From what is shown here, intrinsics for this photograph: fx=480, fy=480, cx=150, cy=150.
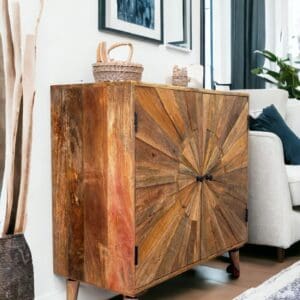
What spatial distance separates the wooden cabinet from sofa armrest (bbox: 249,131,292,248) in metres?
0.60

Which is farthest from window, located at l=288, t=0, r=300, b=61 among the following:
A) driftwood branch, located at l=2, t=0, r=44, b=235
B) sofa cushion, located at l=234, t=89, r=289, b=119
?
driftwood branch, located at l=2, t=0, r=44, b=235

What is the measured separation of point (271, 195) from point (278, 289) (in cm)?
62

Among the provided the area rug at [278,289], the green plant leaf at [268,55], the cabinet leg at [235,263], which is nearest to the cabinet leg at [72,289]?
the area rug at [278,289]

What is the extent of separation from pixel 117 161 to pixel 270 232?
1280 millimetres

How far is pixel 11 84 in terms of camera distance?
1.40m

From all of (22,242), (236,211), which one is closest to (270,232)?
(236,211)

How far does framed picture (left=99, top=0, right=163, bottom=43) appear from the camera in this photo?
2123 millimetres

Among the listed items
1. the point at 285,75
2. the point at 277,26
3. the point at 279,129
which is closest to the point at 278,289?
the point at 279,129

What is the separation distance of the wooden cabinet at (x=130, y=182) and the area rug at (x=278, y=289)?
0.86ft

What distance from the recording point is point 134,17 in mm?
2299

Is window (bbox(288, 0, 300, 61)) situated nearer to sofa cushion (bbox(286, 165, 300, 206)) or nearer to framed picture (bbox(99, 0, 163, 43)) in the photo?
sofa cushion (bbox(286, 165, 300, 206))

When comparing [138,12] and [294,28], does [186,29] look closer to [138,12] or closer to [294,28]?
[138,12]

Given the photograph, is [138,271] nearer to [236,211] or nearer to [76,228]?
[76,228]

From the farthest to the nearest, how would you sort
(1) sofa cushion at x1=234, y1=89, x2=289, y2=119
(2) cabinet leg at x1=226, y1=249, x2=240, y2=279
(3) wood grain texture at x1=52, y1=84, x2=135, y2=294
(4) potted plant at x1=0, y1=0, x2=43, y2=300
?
(1) sofa cushion at x1=234, y1=89, x2=289, y2=119 < (2) cabinet leg at x1=226, y1=249, x2=240, y2=279 < (3) wood grain texture at x1=52, y1=84, x2=135, y2=294 < (4) potted plant at x1=0, y1=0, x2=43, y2=300
